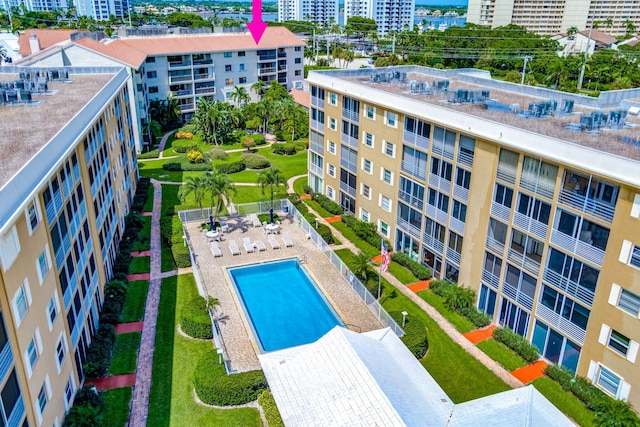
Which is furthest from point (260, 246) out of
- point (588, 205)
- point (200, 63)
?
point (200, 63)

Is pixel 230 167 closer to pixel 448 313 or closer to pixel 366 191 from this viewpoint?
pixel 366 191

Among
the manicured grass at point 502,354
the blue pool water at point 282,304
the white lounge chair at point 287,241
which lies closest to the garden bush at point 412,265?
the blue pool water at point 282,304

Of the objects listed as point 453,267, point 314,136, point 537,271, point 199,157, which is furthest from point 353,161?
point 199,157

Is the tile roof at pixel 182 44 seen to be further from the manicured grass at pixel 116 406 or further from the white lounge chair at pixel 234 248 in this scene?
the manicured grass at pixel 116 406

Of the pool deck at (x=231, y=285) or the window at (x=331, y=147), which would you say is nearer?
the pool deck at (x=231, y=285)

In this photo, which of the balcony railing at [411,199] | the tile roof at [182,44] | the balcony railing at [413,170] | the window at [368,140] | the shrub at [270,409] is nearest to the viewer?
the shrub at [270,409]

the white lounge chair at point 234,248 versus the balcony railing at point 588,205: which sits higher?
the balcony railing at point 588,205
